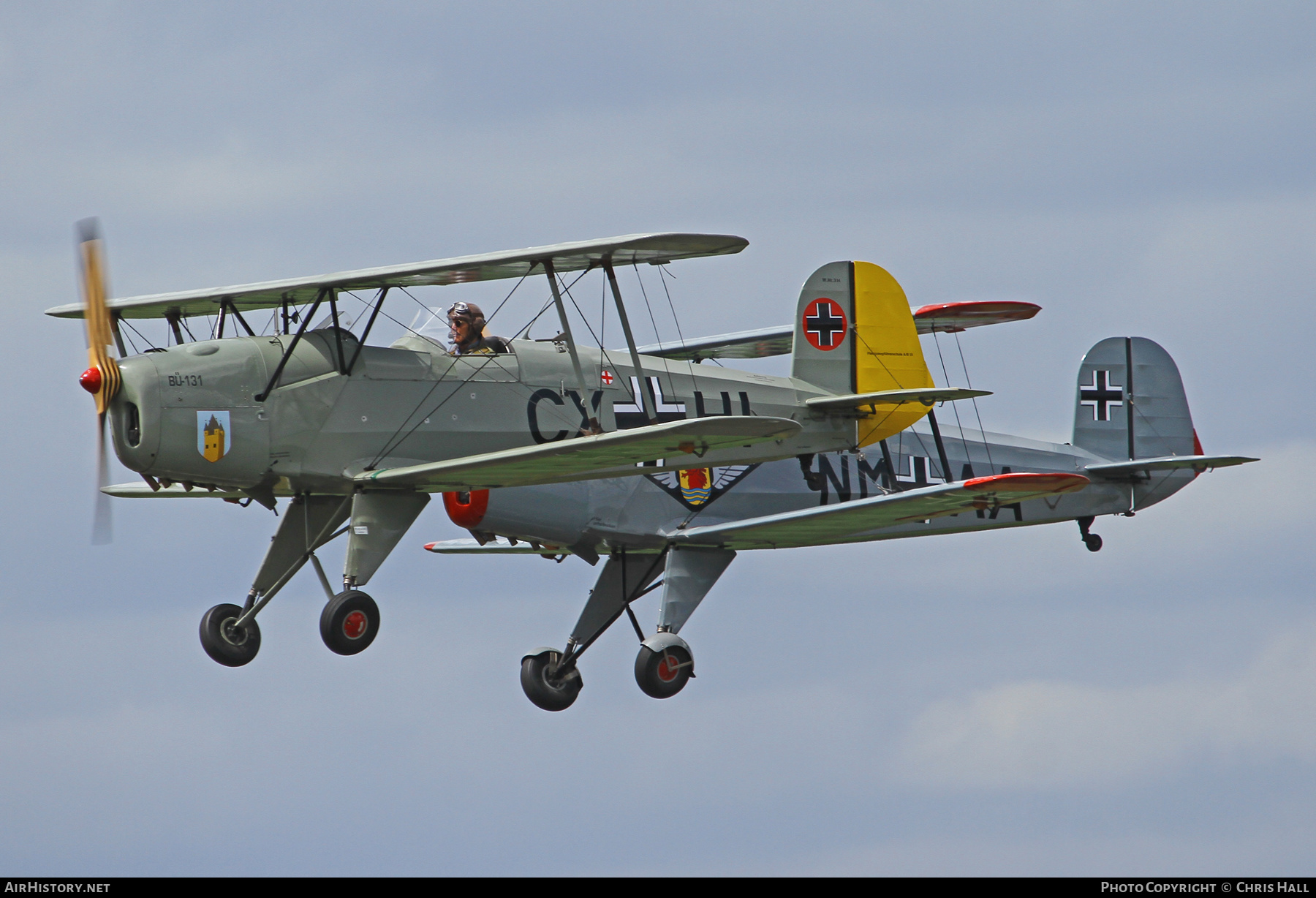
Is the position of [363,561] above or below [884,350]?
below

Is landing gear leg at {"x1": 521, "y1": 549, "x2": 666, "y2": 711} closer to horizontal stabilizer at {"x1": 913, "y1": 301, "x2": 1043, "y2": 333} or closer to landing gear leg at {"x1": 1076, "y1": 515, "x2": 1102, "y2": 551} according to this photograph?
horizontal stabilizer at {"x1": 913, "y1": 301, "x2": 1043, "y2": 333}

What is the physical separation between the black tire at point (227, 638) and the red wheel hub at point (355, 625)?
1.74 meters

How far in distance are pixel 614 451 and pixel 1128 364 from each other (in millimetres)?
9933

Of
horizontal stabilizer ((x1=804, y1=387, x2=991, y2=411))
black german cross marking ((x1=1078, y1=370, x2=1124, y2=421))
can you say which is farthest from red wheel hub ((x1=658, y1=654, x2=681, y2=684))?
black german cross marking ((x1=1078, y1=370, x2=1124, y2=421))

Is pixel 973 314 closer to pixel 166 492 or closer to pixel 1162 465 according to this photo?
pixel 1162 465

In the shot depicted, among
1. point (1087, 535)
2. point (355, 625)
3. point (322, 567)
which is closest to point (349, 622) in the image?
point (355, 625)

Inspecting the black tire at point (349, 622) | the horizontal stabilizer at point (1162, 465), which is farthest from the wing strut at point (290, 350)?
the horizontal stabilizer at point (1162, 465)

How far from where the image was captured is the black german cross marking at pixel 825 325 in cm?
Result: 2019

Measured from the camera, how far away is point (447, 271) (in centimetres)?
1658

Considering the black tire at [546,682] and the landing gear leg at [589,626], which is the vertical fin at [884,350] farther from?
the black tire at [546,682]

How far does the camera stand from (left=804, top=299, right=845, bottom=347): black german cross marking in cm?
2019

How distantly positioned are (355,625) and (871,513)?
17.9 ft

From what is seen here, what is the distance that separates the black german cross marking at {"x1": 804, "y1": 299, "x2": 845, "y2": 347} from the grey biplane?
26mm

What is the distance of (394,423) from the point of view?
1673 centimetres
